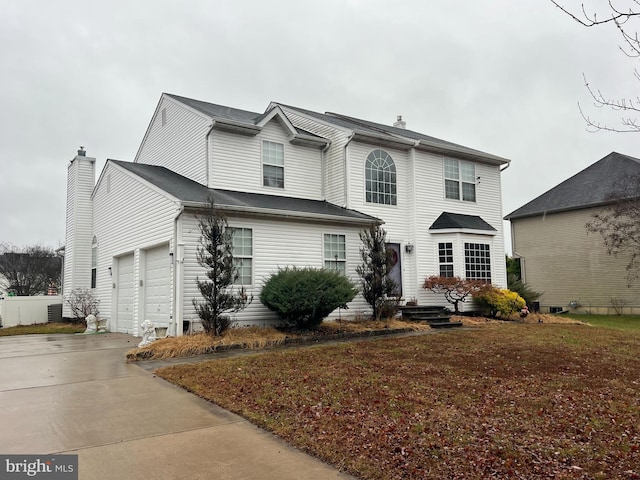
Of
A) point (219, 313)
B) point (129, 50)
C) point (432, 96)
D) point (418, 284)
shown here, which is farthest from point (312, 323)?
point (432, 96)

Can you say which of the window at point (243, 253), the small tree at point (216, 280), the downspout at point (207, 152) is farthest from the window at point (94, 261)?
the small tree at point (216, 280)

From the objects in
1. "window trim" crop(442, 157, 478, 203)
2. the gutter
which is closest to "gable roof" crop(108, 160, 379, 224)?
the gutter

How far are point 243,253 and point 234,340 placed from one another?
111 inches

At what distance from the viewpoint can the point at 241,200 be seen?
→ 13195mm

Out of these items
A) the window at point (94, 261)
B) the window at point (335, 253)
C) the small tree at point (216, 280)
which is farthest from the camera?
the window at point (94, 261)

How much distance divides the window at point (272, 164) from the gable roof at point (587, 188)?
15.2 metres

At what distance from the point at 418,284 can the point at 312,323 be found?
5491mm

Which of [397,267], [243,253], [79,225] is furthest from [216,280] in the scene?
[79,225]

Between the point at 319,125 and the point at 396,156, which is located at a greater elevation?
the point at 319,125

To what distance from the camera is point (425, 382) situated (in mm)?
6727

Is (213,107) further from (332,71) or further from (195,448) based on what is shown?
(195,448)

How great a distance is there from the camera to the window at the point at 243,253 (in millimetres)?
12484

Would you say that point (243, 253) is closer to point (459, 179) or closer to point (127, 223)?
point (127, 223)

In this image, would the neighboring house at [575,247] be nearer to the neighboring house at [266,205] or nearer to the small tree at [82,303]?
the neighboring house at [266,205]
